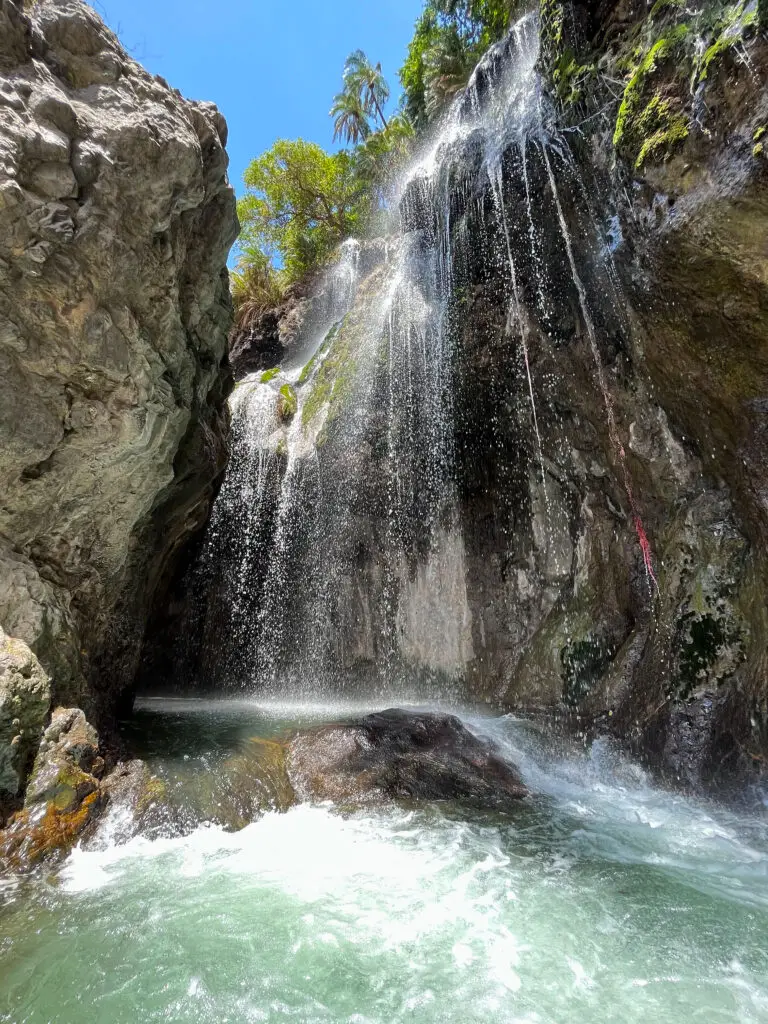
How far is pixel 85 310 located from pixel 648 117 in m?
6.50

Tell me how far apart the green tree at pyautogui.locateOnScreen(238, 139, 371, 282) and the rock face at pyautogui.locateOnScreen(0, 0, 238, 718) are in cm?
1536

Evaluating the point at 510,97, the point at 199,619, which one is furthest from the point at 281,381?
Answer: the point at 510,97

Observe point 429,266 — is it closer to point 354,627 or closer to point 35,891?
point 354,627

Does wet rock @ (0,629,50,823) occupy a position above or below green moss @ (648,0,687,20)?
below

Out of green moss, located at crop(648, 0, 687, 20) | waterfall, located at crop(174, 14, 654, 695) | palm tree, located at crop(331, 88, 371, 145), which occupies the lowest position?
waterfall, located at crop(174, 14, 654, 695)

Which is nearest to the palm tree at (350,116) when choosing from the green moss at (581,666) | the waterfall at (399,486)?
the waterfall at (399,486)

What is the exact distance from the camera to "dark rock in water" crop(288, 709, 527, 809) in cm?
562

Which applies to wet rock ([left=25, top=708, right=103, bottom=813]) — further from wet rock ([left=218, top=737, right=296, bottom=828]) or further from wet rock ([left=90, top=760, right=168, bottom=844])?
wet rock ([left=218, top=737, right=296, bottom=828])

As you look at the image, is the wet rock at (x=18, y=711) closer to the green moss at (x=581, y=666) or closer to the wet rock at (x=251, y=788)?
the wet rock at (x=251, y=788)

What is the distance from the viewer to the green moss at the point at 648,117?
6047 mm

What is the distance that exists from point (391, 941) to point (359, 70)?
30.2 m

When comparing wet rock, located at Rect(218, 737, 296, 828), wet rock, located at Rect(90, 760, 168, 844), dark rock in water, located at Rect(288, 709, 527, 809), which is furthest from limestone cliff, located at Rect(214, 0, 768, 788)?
wet rock, located at Rect(90, 760, 168, 844)

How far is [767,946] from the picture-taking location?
3.34 m

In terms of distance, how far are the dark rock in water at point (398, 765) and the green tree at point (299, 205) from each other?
1887cm
